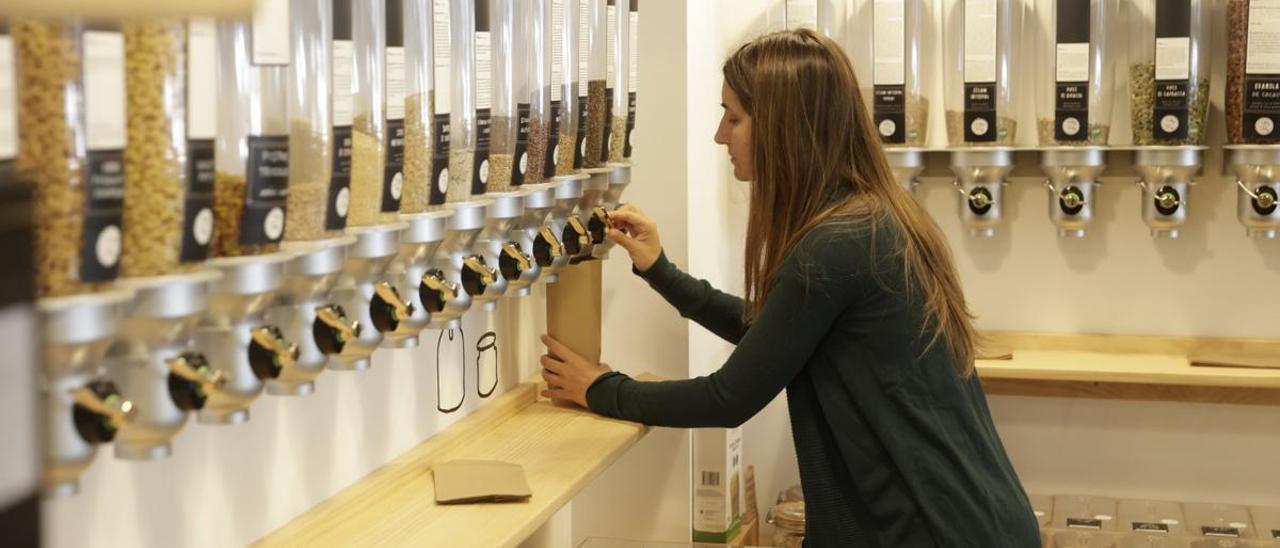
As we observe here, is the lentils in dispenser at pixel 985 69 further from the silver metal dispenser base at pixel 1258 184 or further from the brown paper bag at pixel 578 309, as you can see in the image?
the brown paper bag at pixel 578 309

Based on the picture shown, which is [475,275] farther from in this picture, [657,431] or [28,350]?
[28,350]

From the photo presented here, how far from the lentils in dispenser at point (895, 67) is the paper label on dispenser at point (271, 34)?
219cm

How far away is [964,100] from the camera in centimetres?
345

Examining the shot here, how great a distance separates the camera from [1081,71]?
11.0 feet

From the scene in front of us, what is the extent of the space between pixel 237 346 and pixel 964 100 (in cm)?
235

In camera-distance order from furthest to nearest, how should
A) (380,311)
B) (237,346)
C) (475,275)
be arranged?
1. (475,275)
2. (380,311)
3. (237,346)

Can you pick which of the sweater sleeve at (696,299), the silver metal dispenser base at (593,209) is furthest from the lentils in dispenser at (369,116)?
the sweater sleeve at (696,299)

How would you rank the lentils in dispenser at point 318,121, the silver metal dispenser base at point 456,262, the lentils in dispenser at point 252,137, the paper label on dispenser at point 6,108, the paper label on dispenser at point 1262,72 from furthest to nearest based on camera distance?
the paper label on dispenser at point 1262,72 < the silver metal dispenser base at point 456,262 < the lentils in dispenser at point 318,121 < the lentils in dispenser at point 252,137 < the paper label on dispenser at point 6,108

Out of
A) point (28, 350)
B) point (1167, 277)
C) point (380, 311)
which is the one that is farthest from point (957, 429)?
point (28, 350)

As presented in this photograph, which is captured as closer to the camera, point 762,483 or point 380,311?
point 380,311

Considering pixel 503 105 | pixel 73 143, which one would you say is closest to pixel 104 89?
pixel 73 143

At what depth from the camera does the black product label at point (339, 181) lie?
162 centimetres

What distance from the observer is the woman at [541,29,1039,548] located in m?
2.21

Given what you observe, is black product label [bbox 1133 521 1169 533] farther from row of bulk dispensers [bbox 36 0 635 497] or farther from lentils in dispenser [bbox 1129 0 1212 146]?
row of bulk dispensers [bbox 36 0 635 497]
